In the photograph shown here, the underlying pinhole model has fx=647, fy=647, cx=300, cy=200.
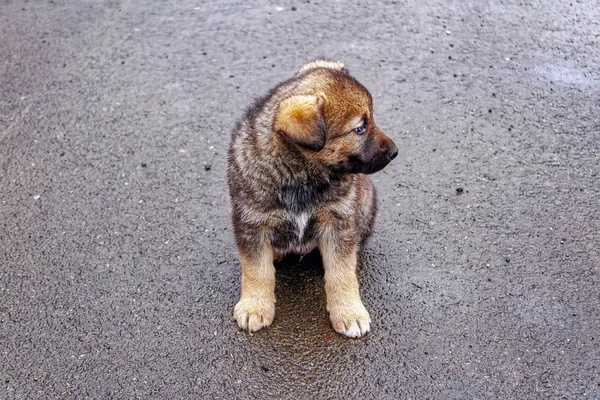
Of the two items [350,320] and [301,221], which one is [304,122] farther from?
[350,320]

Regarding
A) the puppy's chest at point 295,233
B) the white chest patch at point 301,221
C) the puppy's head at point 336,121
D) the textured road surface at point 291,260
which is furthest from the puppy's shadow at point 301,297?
the puppy's head at point 336,121

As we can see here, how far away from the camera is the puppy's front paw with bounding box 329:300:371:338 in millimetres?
3836

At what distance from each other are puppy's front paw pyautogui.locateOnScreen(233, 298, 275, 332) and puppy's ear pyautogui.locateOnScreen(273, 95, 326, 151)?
1.09 metres

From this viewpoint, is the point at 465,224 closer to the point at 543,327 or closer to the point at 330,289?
the point at 543,327

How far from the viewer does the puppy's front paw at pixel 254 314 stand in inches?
152

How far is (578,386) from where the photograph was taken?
3.57 m

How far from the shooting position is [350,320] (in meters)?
3.84

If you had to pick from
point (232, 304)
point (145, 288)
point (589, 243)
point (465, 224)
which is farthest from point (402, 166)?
point (145, 288)

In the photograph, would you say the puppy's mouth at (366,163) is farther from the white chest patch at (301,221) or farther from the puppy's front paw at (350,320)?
the puppy's front paw at (350,320)

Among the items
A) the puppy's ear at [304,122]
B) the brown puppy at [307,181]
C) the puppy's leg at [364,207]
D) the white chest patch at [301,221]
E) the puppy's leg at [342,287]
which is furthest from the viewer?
the puppy's leg at [364,207]

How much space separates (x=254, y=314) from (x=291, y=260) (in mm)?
596

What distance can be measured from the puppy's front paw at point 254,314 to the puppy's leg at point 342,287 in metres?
0.37

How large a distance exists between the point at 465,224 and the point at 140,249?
227 centimetres

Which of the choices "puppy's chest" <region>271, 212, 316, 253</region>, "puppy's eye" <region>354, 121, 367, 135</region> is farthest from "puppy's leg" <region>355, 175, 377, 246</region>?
"puppy's eye" <region>354, 121, 367, 135</region>
